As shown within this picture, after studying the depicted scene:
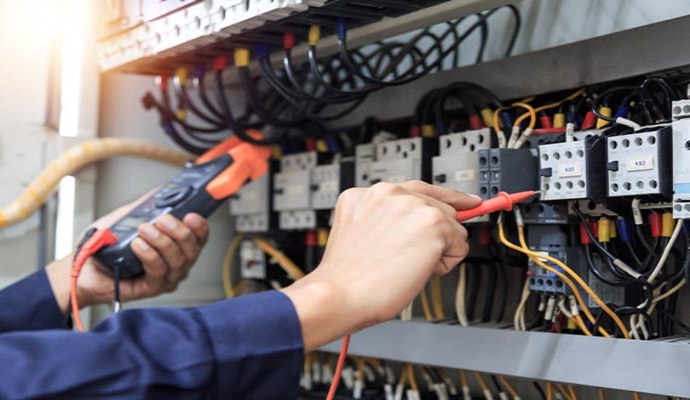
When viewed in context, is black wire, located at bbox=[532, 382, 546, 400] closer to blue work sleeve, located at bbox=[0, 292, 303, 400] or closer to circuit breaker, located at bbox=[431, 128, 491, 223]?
circuit breaker, located at bbox=[431, 128, 491, 223]

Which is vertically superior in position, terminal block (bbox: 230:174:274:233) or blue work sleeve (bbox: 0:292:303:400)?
terminal block (bbox: 230:174:274:233)

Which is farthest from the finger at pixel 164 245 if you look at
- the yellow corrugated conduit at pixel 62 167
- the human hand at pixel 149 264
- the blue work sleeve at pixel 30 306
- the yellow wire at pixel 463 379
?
the yellow wire at pixel 463 379

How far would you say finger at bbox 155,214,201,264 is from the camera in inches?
54.2

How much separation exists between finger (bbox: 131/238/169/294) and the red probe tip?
66 centimetres

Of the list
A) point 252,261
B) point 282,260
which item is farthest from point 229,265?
point 282,260

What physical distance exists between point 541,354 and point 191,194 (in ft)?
2.24

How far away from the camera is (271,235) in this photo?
171 centimetres

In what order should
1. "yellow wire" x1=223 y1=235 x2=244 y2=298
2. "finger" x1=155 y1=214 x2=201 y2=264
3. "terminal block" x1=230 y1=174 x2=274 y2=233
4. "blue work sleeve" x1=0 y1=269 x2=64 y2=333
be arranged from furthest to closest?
1. "yellow wire" x1=223 y1=235 x2=244 y2=298
2. "terminal block" x1=230 y1=174 x2=274 y2=233
3. "finger" x1=155 y1=214 x2=201 y2=264
4. "blue work sleeve" x1=0 y1=269 x2=64 y2=333

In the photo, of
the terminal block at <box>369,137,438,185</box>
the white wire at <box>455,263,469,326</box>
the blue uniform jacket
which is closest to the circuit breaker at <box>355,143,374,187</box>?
the terminal block at <box>369,137,438,185</box>

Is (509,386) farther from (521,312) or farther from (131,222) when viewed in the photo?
(131,222)

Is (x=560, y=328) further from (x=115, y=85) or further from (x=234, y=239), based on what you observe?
(x=115, y=85)

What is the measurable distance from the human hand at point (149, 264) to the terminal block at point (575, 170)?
655 mm

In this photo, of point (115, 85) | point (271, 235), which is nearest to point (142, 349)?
point (271, 235)

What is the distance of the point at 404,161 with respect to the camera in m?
1.33
